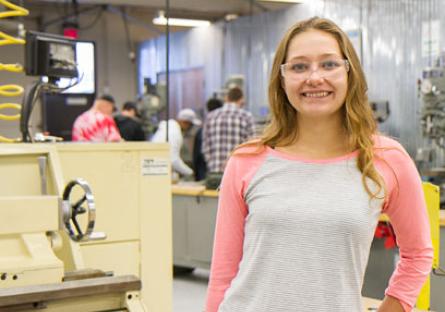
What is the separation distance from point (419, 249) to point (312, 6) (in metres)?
6.46

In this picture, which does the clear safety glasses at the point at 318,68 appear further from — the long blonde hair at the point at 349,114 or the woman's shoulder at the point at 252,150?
the woman's shoulder at the point at 252,150

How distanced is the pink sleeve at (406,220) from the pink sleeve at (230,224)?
0.89ft

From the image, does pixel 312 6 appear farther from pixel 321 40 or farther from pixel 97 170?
pixel 321 40

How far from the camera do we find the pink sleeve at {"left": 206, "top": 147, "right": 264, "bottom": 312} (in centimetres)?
146

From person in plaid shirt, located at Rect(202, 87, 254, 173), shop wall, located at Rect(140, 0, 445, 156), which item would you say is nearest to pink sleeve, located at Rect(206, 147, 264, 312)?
shop wall, located at Rect(140, 0, 445, 156)

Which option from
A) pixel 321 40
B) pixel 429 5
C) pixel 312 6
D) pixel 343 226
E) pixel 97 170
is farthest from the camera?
pixel 312 6

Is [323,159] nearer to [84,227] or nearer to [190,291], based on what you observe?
[84,227]

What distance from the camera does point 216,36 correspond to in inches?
386

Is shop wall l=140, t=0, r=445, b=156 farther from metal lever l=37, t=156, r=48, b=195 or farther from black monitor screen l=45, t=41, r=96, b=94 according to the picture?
metal lever l=37, t=156, r=48, b=195

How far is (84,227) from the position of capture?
315 cm

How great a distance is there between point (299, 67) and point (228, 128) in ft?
15.8

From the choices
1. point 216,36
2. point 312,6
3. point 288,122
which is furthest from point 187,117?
point 288,122

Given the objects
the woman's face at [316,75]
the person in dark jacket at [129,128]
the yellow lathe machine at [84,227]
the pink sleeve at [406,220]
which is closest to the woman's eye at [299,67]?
the woman's face at [316,75]

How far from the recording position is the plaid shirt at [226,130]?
6.26 m
